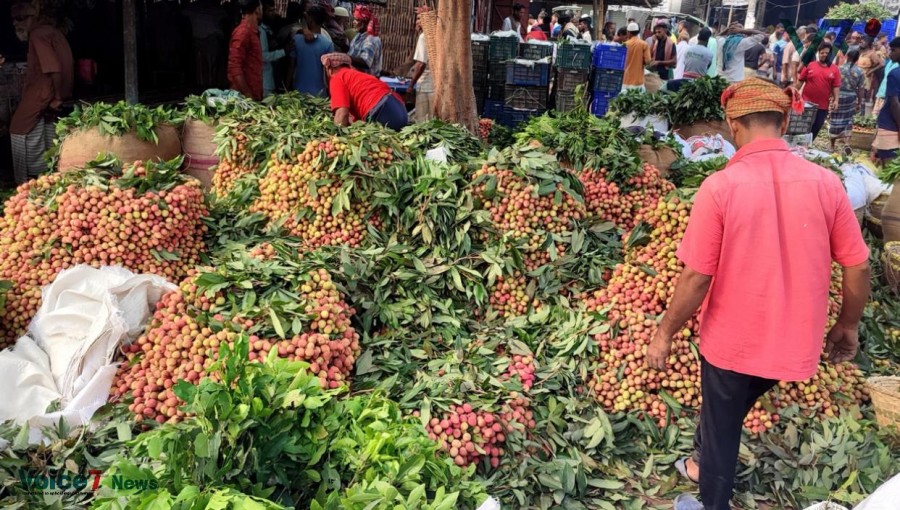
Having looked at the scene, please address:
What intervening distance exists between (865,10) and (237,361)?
32214mm

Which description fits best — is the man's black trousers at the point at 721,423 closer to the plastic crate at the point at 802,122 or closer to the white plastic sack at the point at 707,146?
the white plastic sack at the point at 707,146

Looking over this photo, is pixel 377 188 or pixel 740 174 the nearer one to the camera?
pixel 740 174

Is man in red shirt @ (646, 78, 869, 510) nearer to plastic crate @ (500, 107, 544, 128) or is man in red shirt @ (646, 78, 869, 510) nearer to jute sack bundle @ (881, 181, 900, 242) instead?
jute sack bundle @ (881, 181, 900, 242)

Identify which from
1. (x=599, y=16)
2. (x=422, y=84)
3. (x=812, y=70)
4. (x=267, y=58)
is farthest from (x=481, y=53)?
(x=599, y=16)

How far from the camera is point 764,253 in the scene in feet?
7.59

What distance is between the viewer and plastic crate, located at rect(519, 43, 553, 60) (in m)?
10.0

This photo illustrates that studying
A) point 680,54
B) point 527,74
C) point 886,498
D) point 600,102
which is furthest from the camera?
point 680,54

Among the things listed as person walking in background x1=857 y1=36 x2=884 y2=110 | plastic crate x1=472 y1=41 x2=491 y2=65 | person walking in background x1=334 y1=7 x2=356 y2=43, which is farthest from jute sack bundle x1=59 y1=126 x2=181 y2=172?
person walking in background x1=857 y1=36 x2=884 y2=110

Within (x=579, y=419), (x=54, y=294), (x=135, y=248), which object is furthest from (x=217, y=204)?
(x=579, y=419)

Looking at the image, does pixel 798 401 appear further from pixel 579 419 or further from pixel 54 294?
pixel 54 294

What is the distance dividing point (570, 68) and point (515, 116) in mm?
1314

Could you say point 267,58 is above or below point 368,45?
below

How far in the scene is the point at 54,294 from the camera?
3020mm

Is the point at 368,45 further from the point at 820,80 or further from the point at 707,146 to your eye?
the point at 820,80
